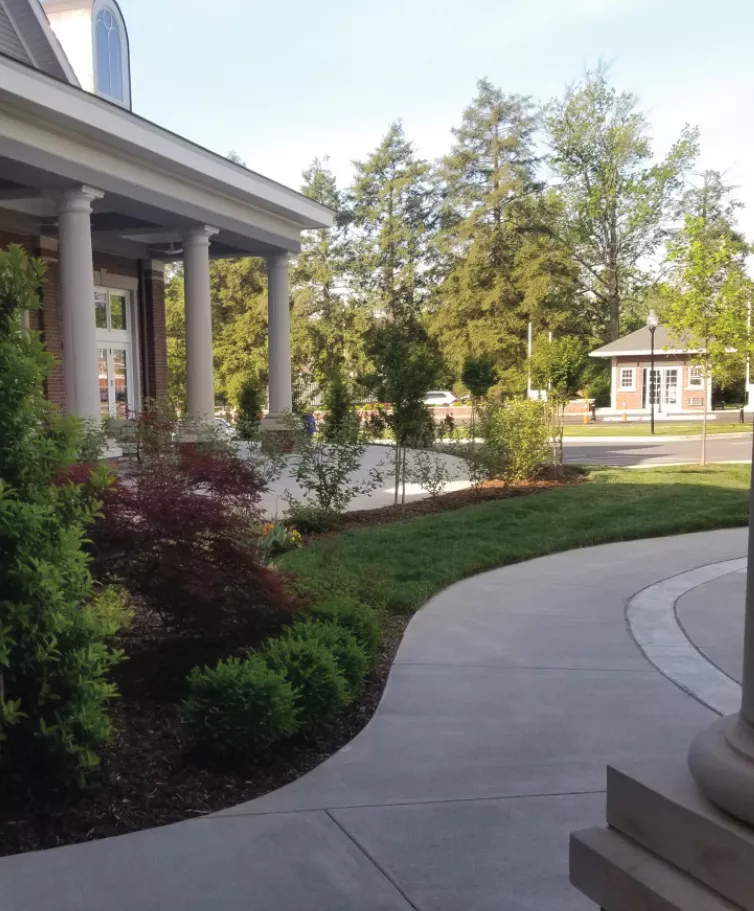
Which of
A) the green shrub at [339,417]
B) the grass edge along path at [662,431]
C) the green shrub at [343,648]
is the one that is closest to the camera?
the green shrub at [343,648]

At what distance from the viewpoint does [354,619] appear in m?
5.59

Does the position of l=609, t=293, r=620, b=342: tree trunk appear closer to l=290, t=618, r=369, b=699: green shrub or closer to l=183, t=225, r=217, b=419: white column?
l=183, t=225, r=217, b=419: white column

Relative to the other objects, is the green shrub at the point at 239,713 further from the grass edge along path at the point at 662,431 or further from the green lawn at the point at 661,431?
the green lawn at the point at 661,431

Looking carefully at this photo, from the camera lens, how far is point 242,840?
3457mm

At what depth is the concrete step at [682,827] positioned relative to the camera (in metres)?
1.85

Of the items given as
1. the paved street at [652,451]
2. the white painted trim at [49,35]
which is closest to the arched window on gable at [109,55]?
the white painted trim at [49,35]

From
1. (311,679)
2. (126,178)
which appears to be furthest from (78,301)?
(311,679)

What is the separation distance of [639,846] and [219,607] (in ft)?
11.1

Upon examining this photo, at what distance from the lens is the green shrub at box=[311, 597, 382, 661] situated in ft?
18.3

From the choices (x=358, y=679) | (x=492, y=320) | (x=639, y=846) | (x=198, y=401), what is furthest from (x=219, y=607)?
(x=492, y=320)

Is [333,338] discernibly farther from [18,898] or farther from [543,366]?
[18,898]

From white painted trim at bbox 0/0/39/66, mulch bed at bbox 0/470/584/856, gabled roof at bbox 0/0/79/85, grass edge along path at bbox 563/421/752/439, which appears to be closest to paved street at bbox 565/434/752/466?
grass edge along path at bbox 563/421/752/439

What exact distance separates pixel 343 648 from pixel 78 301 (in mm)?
11292

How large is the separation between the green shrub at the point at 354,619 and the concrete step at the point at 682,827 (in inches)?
133
